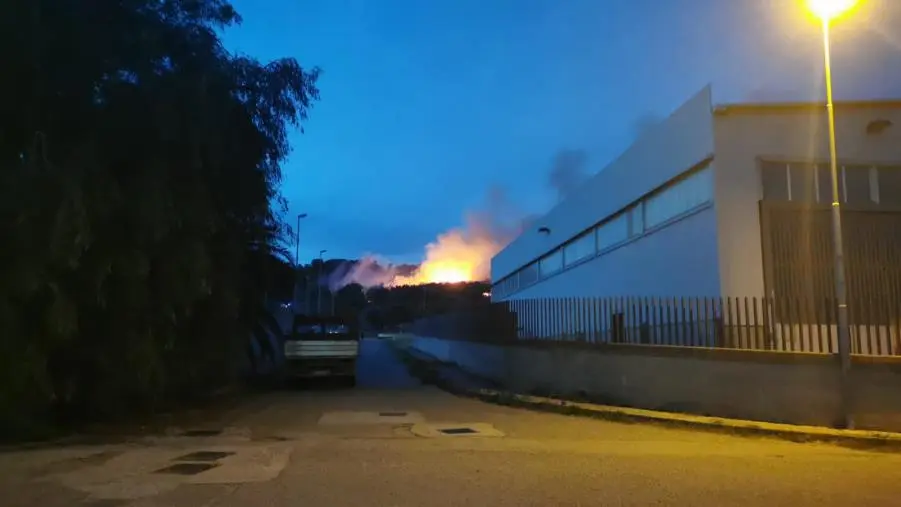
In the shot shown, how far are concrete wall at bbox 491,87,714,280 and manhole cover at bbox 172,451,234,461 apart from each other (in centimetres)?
1304

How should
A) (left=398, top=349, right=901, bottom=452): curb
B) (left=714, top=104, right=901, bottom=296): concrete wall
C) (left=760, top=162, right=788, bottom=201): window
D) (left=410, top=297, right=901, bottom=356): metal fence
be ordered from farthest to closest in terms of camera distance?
1. (left=760, top=162, right=788, bottom=201): window
2. (left=714, top=104, right=901, bottom=296): concrete wall
3. (left=410, top=297, right=901, bottom=356): metal fence
4. (left=398, top=349, right=901, bottom=452): curb

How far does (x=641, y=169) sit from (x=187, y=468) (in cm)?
1729

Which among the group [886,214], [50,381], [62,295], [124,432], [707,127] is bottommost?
[124,432]

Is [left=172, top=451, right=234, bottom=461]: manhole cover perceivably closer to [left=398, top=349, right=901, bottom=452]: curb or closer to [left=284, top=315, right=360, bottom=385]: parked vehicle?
[left=398, top=349, right=901, bottom=452]: curb

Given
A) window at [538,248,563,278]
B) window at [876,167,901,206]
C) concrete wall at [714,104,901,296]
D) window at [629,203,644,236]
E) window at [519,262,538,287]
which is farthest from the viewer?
window at [519,262,538,287]

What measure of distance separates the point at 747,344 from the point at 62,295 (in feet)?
38.0

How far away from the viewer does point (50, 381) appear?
1154cm

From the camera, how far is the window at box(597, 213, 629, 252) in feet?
81.1

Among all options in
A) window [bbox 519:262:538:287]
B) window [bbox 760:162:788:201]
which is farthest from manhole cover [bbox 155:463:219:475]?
window [bbox 519:262:538:287]

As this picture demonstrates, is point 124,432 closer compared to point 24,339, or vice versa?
point 24,339

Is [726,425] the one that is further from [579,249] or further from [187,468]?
[579,249]

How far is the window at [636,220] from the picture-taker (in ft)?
75.6

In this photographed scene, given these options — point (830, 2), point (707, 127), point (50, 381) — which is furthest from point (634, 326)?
point (50, 381)

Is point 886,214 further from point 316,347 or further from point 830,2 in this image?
point 316,347
